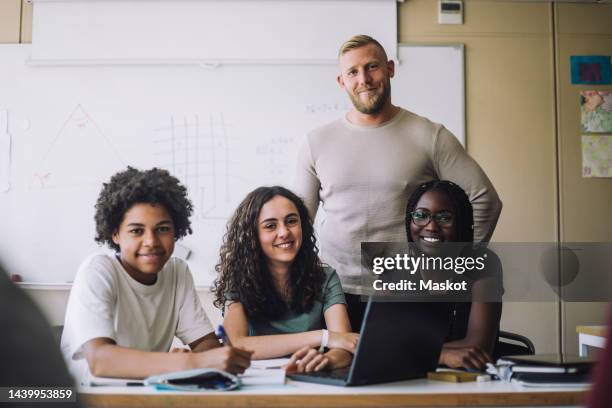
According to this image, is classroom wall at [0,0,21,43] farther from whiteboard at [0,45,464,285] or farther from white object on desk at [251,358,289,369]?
white object on desk at [251,358,289,369]

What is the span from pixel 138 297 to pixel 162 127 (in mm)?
1913

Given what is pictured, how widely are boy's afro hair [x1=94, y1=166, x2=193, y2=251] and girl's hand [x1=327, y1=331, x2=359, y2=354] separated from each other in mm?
584

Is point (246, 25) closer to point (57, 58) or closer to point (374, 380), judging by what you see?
point (57, 58)

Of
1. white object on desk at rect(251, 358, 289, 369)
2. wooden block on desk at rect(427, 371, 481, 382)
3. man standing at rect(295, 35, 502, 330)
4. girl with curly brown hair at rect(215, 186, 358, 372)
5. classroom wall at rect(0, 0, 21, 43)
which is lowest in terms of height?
white object on desk at rect(251, 358, 289, 369)

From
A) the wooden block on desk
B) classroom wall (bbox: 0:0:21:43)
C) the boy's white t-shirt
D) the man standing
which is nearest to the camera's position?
the wooden block on desk

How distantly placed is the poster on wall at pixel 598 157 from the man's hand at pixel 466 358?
240 cm

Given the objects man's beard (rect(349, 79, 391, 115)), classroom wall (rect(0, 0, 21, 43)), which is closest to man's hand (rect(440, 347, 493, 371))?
man's beard (rect(349, 79, 391, 115))

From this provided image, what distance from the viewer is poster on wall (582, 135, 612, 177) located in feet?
11.8

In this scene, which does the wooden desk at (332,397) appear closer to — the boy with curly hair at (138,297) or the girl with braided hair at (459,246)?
the boy with curly hair at (138,297)

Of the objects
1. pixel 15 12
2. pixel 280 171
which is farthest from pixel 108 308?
pixel 15 12

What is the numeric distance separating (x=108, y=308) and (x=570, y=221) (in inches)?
111

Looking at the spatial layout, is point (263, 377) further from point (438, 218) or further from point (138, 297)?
point (438, 218)

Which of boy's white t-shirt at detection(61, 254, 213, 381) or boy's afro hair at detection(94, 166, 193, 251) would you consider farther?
boy's afro hair at detection(94, 166, 193, 251)

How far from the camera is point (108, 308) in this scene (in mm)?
1561
